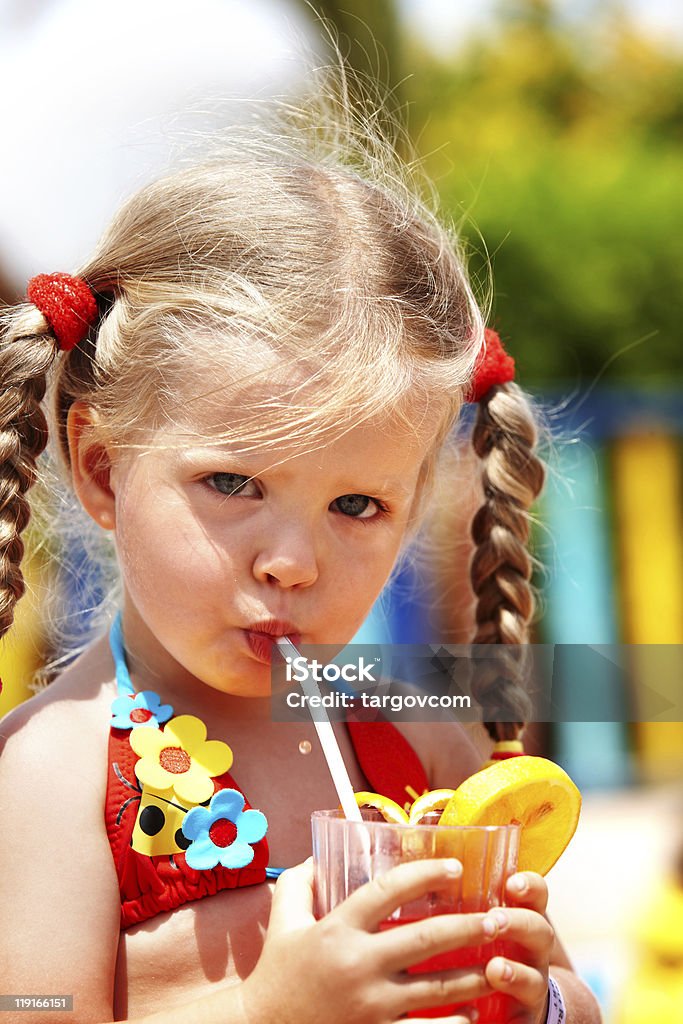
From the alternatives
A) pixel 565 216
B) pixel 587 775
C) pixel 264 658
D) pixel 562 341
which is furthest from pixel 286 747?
pixel 565 216

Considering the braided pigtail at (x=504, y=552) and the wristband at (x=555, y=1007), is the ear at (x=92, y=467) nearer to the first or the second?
the braided pigtail at (x=504, y=552)

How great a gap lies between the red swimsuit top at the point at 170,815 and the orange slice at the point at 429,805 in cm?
16

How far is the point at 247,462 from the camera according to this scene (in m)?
1.06

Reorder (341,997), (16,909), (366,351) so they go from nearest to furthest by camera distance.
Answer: (341,997), (16,909), (366,351)

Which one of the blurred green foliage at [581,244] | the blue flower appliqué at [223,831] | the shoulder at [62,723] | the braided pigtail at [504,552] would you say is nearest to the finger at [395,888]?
the blue flower appliqué at [223,831]

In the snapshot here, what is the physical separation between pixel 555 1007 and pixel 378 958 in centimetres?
29

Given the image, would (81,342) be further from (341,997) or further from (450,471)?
(341,997)

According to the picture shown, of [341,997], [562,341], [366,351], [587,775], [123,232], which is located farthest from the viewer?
[562,341]

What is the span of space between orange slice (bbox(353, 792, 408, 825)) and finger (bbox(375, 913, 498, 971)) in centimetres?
12

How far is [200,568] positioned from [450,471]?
0.51 meters

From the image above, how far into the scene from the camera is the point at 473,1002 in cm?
89

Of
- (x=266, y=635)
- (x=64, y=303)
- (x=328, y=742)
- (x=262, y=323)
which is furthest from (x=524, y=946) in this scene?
(x=64, y=303)

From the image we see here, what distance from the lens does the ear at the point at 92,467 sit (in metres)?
1.20

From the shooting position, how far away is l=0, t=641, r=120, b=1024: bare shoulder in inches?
38.9
